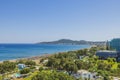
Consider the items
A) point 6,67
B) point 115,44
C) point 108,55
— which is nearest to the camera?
point 6,67

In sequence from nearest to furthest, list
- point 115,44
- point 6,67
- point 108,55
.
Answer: point 6,67 < point 108,55 < point 115,44

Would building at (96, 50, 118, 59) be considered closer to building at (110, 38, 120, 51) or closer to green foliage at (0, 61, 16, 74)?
building at (110, 38, 120, 51)

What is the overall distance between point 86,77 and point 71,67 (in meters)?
5.27

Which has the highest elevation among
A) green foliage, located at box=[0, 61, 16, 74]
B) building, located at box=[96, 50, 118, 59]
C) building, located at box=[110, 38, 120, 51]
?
building, located at box=[110, 38, 120, 51]

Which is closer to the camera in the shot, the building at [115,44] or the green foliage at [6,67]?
the green foliage at [6,67]

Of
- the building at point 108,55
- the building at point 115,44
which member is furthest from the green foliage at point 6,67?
the building at point 115,44

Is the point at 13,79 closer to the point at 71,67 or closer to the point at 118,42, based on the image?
the point at 71,67

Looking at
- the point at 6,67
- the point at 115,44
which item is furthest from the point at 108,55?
the point at 6,67

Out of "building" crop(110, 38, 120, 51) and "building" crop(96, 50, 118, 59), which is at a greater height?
"building" crop(110, 38, 120, 51)

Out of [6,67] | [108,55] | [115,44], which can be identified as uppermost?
[115,44]

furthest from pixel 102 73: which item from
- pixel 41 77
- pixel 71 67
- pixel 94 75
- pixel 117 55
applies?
pixel 117 55

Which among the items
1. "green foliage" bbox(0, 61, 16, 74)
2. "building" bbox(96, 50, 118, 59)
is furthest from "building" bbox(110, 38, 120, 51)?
"green foliage" bbox(0, 61, 16, 74)

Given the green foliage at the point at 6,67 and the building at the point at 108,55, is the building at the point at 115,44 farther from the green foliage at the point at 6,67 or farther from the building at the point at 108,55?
the green foliage at the point at 6,67

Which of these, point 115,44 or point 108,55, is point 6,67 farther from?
point 115,44
